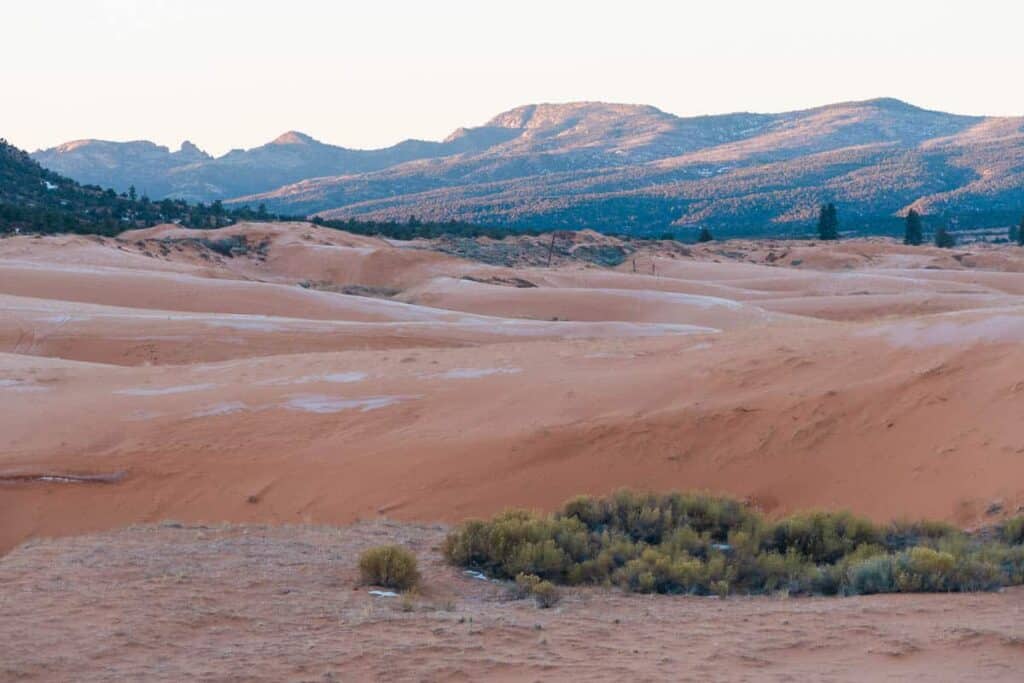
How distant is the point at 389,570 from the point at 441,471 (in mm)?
4979

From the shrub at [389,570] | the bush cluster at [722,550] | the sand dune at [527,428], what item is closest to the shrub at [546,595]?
the bush cluster at [722,550]

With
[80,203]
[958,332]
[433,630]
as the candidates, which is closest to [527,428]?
[958,332]

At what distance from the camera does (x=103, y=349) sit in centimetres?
2167

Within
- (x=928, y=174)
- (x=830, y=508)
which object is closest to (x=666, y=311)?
(x=830, y=508)

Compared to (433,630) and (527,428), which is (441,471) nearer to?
(527,428)

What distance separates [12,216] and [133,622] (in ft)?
151

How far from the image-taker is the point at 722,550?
9.34m

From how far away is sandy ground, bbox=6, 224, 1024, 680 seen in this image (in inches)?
253

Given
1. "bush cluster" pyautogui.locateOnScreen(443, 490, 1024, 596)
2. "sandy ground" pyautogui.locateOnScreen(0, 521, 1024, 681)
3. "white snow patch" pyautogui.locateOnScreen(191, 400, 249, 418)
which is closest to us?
"sandy ground" pyautogui.locateOnScreen(0, 521, 1024, 681)

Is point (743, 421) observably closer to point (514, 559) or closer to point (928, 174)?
point (514, 559)

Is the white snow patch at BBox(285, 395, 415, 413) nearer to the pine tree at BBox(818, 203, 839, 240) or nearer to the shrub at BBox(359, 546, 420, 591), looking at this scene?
the shrub at BBox(359, 546, 420, 591)

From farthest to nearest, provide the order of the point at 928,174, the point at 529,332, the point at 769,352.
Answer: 1. the point at 928,174
2. the point at 529,332
3. the point at 769,352

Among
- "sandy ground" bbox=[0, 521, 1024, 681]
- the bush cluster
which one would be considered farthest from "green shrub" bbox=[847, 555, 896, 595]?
"sandy ground" bbox=[0, 521, 1024, 681]

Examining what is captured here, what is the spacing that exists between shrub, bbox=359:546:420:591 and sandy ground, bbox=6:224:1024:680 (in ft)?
0.60
